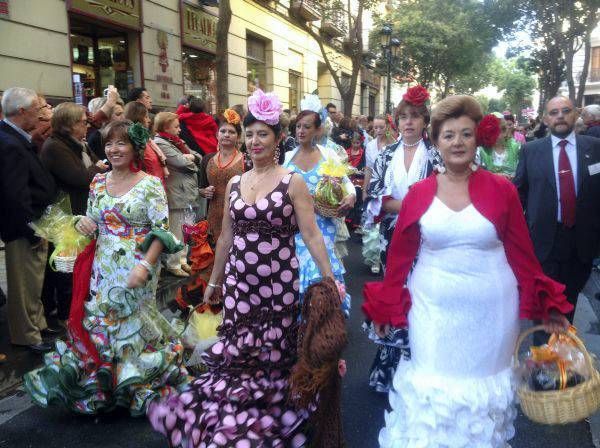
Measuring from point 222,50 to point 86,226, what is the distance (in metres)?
6.48

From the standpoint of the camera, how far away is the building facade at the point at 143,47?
885cm

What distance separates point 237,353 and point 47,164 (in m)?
3.20

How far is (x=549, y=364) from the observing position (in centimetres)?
251

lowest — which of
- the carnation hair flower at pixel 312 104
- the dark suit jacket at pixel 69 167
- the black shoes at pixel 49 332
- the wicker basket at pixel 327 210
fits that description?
the black shoes at pixel 49 332

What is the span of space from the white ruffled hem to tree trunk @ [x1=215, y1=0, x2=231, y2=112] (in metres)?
7.61

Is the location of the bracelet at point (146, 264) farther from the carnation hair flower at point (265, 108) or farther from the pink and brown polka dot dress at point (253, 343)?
the carnation hair flower at point (265, 108)

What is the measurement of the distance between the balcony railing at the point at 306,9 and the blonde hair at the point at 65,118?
17.6 m

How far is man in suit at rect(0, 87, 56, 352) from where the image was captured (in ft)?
15.1

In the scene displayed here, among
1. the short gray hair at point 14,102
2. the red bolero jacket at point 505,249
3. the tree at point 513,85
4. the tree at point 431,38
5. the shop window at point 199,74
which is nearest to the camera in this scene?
the red bolero jacket at point 505,249

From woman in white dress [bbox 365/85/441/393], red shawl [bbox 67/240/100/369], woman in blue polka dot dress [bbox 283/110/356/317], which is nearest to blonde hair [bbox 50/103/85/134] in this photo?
red shawl [bbox 67/240/100/369]

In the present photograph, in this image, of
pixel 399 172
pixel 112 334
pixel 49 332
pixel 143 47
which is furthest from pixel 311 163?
pixel 143 47

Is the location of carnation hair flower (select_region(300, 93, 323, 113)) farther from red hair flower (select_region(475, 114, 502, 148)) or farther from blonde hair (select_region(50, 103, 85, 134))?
red hair flower (select_region(475, 114, 502, 148))

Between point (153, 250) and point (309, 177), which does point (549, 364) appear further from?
point (309, 177)

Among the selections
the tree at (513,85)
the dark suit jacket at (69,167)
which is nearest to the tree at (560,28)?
the dark suit jacket at (69,167)
